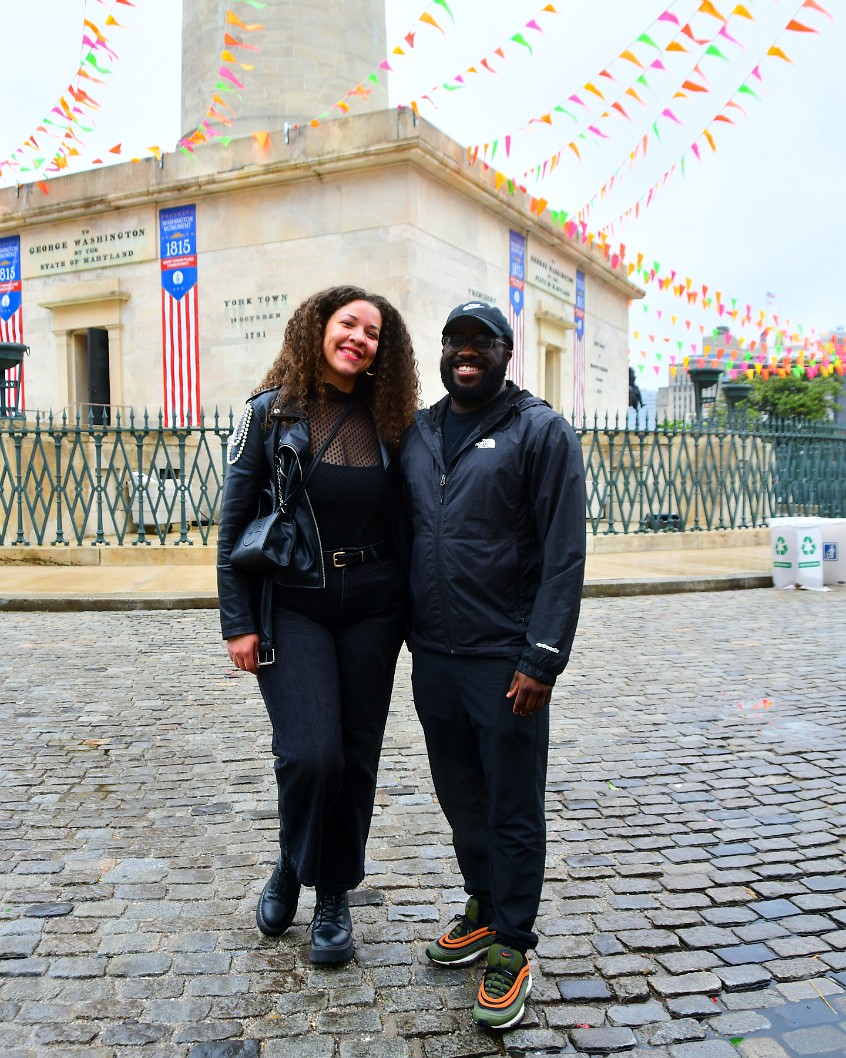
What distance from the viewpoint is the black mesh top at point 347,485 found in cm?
282

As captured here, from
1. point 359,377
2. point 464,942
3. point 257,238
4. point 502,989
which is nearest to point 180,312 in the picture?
point 257,238

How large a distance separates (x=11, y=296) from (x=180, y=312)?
15.4ft

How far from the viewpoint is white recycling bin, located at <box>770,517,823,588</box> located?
37.0ft

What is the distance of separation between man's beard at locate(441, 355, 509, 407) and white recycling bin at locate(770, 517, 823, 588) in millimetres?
9464

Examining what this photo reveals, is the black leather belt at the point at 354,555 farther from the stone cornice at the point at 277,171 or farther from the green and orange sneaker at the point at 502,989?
the stone cornice at the point at 277,171

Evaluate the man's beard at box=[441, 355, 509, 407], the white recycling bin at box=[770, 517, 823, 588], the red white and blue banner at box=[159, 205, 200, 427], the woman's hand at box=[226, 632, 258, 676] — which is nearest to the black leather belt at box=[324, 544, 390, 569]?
the woman's hand at box=[226, 632, 258, 676]

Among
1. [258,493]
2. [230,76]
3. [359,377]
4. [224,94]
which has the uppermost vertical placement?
[230,76]

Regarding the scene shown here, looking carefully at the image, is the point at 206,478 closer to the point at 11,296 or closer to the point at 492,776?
the point at 492,776

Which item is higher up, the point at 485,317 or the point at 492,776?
the point at 485,317

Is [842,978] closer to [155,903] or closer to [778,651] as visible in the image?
[155,903]

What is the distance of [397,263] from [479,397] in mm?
13823

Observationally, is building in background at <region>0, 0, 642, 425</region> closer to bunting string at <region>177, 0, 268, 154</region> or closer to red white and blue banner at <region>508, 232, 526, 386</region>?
red white and blue banner at <region>508, 232, 526, 386</region>

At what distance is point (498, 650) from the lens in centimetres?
256

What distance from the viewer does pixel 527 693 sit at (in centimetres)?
246
